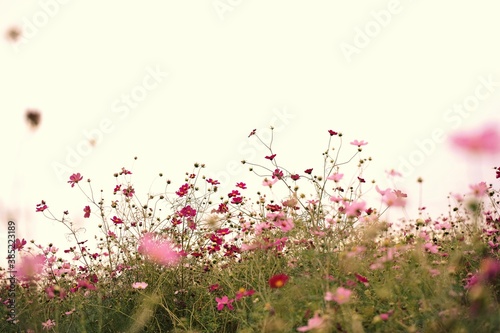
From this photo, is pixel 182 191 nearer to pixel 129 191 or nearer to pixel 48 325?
pixel 129 191

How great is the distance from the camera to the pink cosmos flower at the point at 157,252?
149 inches

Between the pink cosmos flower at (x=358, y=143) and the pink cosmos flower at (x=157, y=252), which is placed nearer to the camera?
the pink cosmos flower at (x=358, y=143)

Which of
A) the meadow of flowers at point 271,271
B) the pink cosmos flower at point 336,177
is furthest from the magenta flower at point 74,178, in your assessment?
the pink cosmos flower at point 336,177

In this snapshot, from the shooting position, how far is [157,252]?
380cm

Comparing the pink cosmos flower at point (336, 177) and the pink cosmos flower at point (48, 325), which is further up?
the pink cosmos flower at point (336, 177)

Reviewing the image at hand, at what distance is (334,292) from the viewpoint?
231cm

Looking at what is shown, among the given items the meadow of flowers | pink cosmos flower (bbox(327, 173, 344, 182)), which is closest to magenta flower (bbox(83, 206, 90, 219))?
the meadow of flowers

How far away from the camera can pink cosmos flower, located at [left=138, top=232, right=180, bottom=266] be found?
3.78m

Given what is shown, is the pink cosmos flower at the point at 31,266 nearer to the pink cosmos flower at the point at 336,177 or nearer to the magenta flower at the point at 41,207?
the magenta flower at the point at 41,207

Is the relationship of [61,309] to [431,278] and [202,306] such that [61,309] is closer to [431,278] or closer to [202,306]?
[202,306]

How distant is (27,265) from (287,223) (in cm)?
212

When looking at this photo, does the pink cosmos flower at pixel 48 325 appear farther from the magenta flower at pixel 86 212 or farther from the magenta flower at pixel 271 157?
the magenta flower at pixel 271 157

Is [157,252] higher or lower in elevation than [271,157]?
lower

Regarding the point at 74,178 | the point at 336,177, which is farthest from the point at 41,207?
the point at 336,177
